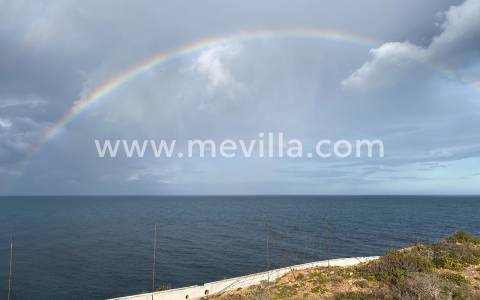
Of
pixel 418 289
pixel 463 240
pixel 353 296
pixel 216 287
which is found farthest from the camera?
pixel 463 240

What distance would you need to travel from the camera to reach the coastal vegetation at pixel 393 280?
61.4ft

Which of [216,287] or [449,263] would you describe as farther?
[216,287]

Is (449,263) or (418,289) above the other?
(418,289)

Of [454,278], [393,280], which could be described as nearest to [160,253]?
[393,280]

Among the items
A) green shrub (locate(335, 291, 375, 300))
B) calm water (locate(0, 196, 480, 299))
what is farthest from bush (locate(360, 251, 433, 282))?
calm water (locate(0, 196, 480, 299))

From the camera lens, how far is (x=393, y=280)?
22.6 meters

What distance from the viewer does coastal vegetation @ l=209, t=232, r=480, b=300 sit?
1872 centimetres

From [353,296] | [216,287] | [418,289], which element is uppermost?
[418,289]

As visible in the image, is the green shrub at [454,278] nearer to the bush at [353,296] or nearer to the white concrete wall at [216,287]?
the bush at [353,296]

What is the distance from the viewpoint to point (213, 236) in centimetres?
7919

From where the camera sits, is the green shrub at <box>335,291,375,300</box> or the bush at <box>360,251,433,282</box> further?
the bush at <box>360,251,433,282</box>

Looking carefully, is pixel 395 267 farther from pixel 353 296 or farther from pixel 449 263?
pixel 353 296

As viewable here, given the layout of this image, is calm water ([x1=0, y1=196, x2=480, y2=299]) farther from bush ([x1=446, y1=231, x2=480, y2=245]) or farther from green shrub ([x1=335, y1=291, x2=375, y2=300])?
green shrub ([x1=335, y1=291, x2=375, y2=300])

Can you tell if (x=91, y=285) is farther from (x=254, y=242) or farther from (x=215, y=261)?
(x=254, y=242)
